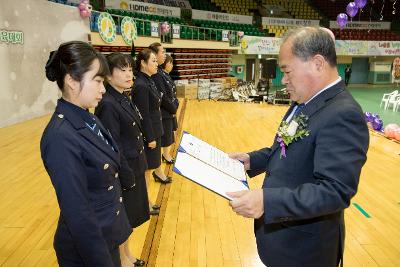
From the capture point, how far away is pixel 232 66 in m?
18.3

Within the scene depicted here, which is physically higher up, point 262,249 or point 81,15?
point 81,15

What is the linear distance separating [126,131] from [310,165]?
4.92ft

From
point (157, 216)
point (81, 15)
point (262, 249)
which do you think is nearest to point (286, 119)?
point (262, 249)

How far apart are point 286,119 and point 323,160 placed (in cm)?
41

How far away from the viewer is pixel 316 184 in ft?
3.57

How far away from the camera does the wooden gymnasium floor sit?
261cm

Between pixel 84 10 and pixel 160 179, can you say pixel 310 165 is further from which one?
pixel 84 10

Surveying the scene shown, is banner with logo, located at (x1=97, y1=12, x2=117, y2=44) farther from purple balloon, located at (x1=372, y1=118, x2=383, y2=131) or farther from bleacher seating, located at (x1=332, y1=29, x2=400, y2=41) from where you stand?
bleacher seating, located at (x1=332, y1=29, x2=400, y2=41)

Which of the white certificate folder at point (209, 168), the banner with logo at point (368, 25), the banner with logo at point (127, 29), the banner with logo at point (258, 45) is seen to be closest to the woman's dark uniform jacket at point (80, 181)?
the white certificate folder at point (209, 168)

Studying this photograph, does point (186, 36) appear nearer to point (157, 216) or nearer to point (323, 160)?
point (157, 216)

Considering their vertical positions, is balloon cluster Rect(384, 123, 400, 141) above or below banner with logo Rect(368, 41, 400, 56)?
below

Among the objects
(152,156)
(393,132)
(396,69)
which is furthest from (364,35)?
(152,156)

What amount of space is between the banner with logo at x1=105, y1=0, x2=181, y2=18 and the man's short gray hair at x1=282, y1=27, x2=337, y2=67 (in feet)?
39.3

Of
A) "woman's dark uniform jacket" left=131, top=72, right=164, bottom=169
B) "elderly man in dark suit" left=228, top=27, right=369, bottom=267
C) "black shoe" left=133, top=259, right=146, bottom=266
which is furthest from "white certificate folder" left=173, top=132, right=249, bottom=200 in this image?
"woman's dark uniform jacket" left=131, top=72, right=164, bottom=169
